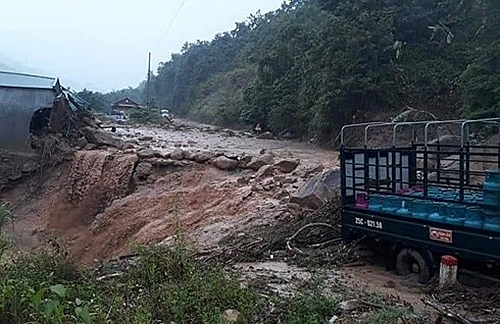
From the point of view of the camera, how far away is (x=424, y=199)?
7195mm

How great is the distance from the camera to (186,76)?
6994 centimetres

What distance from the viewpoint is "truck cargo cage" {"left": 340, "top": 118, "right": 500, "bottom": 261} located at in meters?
6.34

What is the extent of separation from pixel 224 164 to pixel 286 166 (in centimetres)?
193

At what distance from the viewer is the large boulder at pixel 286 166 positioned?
14.1 meters

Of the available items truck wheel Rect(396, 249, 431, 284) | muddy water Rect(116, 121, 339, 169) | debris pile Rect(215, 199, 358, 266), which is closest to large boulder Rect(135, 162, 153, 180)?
muddy water Rect(116, 121, 339, 169)

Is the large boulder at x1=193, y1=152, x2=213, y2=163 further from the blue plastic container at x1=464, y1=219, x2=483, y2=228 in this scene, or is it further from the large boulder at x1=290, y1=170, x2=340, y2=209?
the blue plastic container at x1=464, y1=219, x2=483, y2=228

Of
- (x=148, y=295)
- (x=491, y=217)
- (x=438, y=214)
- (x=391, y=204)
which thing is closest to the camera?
(x=148, y=295)

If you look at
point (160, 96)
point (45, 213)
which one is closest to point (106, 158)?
point (45, 213)

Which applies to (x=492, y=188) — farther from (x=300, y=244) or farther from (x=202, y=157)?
(x=202, y=157)

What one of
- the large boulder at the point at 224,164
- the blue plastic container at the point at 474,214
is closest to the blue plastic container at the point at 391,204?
the blue plastic container at the point at 474,214

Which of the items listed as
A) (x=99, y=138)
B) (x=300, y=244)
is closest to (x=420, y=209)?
(x=300, y=244)

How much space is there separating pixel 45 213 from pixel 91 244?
13.1 ft

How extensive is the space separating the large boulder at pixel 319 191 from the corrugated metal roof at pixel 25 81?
→ 11470 millimetres

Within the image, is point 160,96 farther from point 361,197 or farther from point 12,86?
point 361,197
